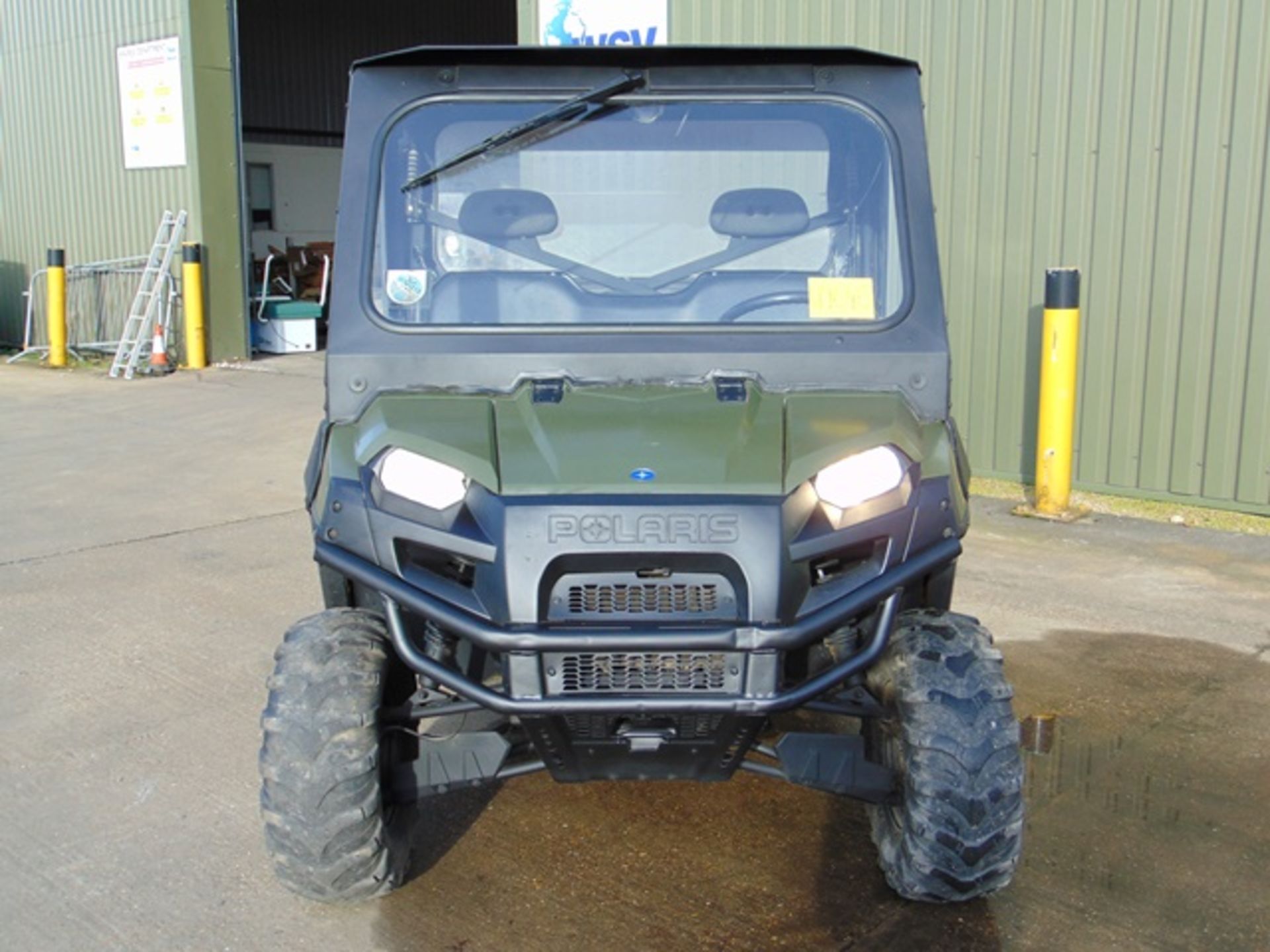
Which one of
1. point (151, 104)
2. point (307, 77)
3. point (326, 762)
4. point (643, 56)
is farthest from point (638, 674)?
point (307, 77)

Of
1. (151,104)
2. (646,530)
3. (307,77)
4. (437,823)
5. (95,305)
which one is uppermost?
(307,77)

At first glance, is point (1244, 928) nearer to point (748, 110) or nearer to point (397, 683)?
point (397, 683)

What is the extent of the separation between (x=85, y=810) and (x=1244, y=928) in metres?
3.07

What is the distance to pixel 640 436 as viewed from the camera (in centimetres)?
303

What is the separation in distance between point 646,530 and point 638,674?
0.30 meters

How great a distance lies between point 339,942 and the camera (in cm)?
319

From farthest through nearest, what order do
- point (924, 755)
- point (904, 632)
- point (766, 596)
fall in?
1. point (904, 632)
2. point (924, 755)
3. point (766, 596)

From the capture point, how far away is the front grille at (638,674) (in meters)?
2.79

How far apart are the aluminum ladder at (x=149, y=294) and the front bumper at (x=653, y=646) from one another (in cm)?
1106

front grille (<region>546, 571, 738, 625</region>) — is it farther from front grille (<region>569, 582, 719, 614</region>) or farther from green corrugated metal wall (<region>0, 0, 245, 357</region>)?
green corrugated metal wall (<region>0, 0, 245, 357</region>)

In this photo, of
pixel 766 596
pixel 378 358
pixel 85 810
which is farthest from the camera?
pixel 85 810

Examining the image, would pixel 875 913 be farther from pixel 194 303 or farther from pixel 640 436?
pixel 194 303

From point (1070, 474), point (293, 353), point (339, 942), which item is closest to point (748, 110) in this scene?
point (339, 942)

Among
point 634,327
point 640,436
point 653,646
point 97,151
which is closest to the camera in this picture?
point 653,646
